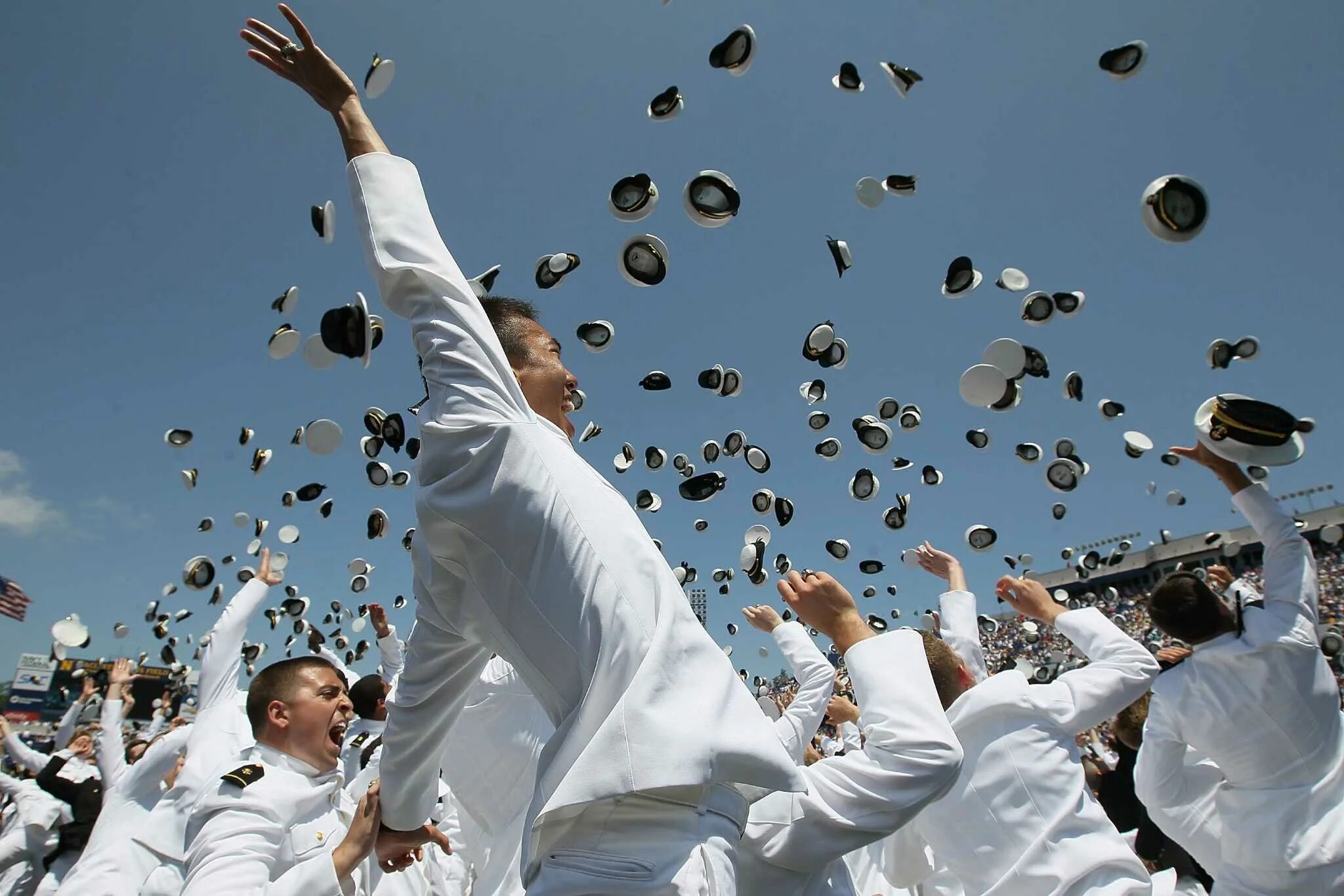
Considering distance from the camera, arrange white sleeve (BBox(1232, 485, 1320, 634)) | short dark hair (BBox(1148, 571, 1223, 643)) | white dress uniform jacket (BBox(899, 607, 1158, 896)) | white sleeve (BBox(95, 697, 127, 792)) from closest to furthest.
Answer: white dress uniform jacket (BBox(899, 607, 1158, 896)) → white sleeve (BBox(1232, 485, 1320, 634)) → short dark hair (BBox(1148, 571, 1223, 643)) → white sleeve (BBox(95, 697, 127, 792))

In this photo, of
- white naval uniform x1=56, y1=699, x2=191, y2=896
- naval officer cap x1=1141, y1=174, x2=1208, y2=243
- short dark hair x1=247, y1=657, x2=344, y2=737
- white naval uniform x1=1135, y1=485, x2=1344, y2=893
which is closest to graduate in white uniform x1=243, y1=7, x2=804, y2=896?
short dark hair x1=247, y1=657, x2=344, y2=737

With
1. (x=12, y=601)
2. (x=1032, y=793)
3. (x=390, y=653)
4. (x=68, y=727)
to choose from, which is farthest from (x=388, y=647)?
(x=12, y=601)

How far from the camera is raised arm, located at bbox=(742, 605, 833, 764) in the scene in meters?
4.10

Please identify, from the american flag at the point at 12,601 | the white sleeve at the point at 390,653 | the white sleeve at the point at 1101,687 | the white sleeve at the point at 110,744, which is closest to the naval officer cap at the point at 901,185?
the white sleeve at the point at 1101,687

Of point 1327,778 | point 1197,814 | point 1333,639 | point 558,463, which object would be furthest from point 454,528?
point 1333,639

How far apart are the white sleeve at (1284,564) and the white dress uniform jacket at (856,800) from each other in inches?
160

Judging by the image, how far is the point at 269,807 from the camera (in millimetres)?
3133

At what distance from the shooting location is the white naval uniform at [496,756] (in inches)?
167

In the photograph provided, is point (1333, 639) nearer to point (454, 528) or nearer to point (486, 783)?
point (486, 783)

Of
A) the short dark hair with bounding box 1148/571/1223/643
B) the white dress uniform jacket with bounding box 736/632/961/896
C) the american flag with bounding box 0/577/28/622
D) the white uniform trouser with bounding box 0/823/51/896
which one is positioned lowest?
the american flag with bounding box 0/577/28/622

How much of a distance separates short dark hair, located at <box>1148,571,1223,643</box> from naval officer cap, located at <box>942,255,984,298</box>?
3.46 m

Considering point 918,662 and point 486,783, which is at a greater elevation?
point 918,662

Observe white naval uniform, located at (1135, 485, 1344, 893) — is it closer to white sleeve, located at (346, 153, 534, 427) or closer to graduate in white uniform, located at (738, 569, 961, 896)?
graduate in white uniform, located at (738, 569, 961, 896)

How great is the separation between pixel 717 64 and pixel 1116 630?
524 centimetres
